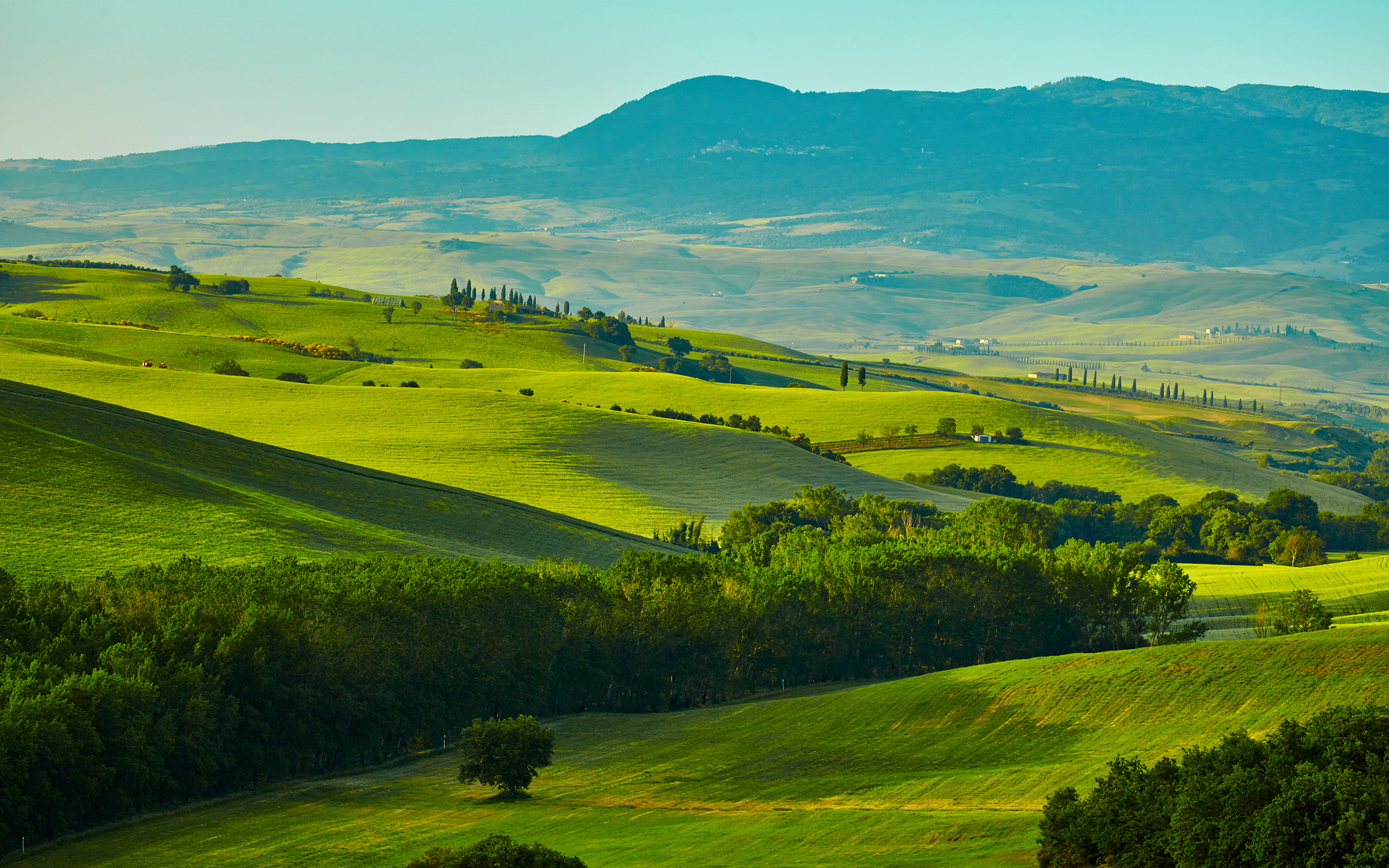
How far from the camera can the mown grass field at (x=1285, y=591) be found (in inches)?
3878

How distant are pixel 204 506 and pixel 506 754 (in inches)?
1533

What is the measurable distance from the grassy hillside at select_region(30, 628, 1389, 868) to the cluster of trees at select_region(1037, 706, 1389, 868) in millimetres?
2622

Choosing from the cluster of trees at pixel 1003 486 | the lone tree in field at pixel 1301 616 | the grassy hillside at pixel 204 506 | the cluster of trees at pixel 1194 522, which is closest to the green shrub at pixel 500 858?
the grassy hillside at pixel 204 506

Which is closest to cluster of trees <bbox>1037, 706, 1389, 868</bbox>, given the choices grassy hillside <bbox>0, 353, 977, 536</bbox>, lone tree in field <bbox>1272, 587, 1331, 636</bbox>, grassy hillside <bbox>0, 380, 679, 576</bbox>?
lone tree in field <bbox>1272, 587, 1331, 636</bbox>

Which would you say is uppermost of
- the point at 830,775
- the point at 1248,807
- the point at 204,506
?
the point at 1248,807

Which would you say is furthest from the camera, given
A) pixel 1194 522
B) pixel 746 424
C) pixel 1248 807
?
pixel 746 424

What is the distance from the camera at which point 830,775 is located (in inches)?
2157

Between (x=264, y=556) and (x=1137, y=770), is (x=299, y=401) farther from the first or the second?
(x=1137, y=770)

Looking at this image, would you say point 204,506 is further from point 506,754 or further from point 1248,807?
point 1248,807

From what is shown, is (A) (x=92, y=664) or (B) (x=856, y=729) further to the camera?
(B) (x=856, y=729)

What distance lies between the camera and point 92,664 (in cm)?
5562

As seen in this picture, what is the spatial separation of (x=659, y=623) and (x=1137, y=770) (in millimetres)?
38303

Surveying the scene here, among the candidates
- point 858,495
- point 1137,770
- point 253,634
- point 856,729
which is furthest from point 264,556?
point 858,495

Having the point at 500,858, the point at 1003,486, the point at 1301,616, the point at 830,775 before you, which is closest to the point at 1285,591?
the point at 1301,616
